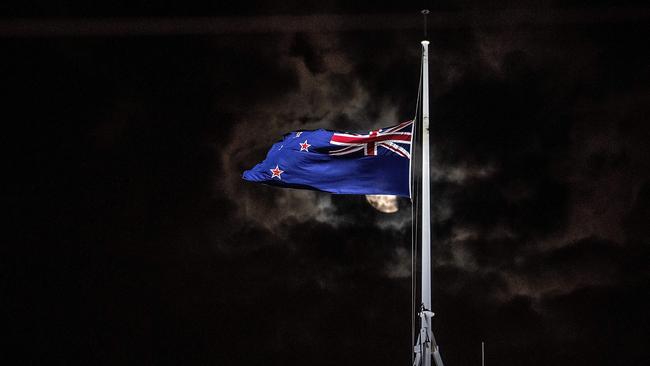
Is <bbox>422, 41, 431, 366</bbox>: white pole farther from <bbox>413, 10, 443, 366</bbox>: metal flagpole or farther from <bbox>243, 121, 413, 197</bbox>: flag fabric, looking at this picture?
<bbox>243, 121, 413, 197</bbox>: flag fabric

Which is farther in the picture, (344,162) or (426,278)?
(344,162)

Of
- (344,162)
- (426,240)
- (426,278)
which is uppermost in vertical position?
(344,162)

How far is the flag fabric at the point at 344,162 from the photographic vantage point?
15094 mm

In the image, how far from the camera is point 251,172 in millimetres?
17688

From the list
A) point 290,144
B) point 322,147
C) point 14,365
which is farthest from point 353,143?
point 14,365

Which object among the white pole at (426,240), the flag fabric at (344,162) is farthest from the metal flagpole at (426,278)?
the flag fabric at (344,162)

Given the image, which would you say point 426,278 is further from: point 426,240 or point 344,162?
point 344,162

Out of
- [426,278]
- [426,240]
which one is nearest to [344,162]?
[426,240]

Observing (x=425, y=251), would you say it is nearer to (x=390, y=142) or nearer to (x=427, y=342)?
(x=427, y=342)

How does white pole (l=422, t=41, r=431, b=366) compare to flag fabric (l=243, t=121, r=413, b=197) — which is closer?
white pole (l=422, t=41, r=431, b=366)

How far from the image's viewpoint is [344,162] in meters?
15.9

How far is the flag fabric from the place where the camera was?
49.5ft

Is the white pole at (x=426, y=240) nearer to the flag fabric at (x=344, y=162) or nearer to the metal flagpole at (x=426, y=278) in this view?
the metal flagpole at (x=426, y=278)

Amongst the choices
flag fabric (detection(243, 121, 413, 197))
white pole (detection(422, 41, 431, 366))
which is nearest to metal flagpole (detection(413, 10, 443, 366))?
white pole (detection(422, 41, 431, 366))
